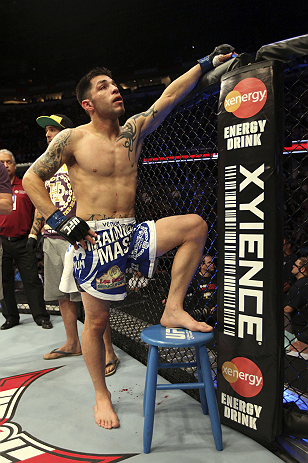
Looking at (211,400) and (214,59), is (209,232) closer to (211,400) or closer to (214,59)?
(214,59)

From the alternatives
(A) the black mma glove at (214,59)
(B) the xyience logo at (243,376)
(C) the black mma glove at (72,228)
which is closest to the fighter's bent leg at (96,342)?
(C) the black mma glove at (72,228)

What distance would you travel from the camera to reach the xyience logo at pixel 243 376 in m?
1.23

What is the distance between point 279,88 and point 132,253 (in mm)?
892

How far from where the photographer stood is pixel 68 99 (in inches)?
579

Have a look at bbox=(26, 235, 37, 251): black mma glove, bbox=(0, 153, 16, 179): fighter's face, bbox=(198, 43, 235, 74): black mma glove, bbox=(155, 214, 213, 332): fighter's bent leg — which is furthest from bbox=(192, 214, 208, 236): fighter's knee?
bbox=(0, 153, 16, 179): fighter's face

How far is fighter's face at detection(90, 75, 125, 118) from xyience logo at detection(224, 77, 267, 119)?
1.68 ft

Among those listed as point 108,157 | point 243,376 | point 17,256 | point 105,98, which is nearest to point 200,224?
point 108,157

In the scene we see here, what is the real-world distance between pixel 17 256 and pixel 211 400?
2.40m

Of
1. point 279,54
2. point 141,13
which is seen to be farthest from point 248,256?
point 141,13

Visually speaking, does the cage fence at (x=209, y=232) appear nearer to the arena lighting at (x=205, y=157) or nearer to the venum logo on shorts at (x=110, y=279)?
the arena lighting at (x=205, y=157)

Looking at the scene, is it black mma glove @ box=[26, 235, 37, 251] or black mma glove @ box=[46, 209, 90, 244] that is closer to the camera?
black mma glove @ box=[46, 209, 90, 244]

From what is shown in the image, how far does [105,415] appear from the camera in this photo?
1418 mm

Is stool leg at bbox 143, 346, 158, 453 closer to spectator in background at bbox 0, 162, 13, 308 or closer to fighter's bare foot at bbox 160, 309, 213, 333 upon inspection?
fighter's bare foot at bbox 160, 309, 213, 333

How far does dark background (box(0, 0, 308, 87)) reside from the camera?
31.4 feet
